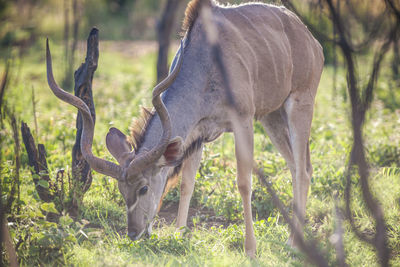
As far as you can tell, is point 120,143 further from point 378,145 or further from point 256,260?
point 378,145

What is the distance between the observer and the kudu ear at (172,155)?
3.27 m

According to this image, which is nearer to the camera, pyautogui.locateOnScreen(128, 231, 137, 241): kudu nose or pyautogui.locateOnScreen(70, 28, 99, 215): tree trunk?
pyautogui.locateOnScreen(128, 231, 137, 241): kudu nose

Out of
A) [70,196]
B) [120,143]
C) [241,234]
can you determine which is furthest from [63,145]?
[241,234]

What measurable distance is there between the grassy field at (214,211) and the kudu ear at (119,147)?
476mm

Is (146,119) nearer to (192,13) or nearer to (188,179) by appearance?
(188,179)

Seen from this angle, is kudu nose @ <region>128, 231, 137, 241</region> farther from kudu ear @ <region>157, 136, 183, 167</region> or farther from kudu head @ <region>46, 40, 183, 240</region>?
kudu ear @ <region>157, 136, 183, 167</region>

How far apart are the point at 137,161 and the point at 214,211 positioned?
1284 millimetres

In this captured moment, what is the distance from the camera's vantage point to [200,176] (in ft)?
14.1

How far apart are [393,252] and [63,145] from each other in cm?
332

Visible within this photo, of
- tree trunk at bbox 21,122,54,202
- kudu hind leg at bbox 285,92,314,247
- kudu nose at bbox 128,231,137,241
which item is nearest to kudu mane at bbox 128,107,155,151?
kudu nose at bbox 128,231,137,241

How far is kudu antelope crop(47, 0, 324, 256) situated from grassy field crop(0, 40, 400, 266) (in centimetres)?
19

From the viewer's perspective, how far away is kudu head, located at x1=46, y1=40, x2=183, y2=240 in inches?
123

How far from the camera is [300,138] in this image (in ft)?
13.2

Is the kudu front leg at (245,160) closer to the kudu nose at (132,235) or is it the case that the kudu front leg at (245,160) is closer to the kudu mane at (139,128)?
the kudu mane at (139,128)
